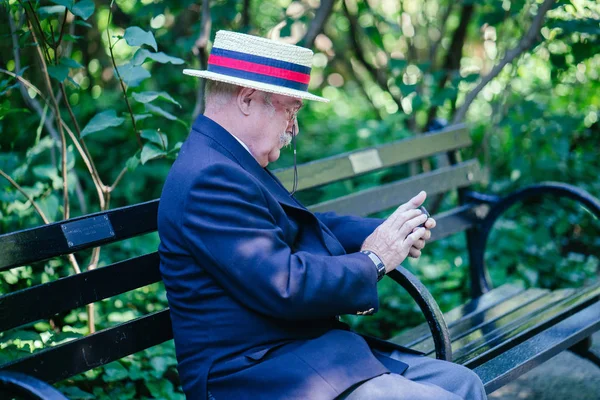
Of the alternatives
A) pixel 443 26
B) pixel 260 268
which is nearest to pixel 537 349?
pixel 260 268

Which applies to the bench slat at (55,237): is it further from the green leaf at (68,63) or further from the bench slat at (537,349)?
the bench slat at (537,349)

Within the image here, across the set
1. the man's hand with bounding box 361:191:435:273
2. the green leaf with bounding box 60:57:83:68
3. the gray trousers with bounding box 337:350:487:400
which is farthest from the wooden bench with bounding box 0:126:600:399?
the green leaf with bounding box 60:57:83:68

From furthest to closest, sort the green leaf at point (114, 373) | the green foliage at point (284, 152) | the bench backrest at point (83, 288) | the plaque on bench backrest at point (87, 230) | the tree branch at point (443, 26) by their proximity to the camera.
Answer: the tree branch at point (443, 26), the green foliage at point (284, 152), the green leaf at point (114, 373), the plaque on bench backrest at point (87, 230), the bench backrest at point (83, 288)

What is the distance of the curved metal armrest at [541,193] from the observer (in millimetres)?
3287

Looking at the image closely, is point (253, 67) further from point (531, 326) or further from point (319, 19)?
point (319, 19)

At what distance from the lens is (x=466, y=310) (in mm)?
3354

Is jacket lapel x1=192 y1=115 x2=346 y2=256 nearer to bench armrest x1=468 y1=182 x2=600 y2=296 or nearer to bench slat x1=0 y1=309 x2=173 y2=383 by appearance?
bench slat x1=0 y1=309 x2=173 y2=383

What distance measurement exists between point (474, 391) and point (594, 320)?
3.32 feet

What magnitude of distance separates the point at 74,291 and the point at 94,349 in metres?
0.21

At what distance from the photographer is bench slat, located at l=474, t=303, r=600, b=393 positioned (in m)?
2.41

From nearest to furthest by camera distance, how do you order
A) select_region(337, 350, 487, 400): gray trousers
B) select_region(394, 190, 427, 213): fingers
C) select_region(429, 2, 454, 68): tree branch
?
select_region(337, 350, 487, 400): gray trousers, select_region(394, 190, 427, 213): fingers, select_region(429, 2, 454, 68): tree branch

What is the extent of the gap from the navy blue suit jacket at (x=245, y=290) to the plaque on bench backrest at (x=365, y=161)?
1.21 metres

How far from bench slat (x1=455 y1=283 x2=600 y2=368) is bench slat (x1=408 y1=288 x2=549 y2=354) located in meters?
0.12

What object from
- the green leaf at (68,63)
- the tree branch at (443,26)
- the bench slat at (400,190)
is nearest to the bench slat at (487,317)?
the bench slat at (400,190)
